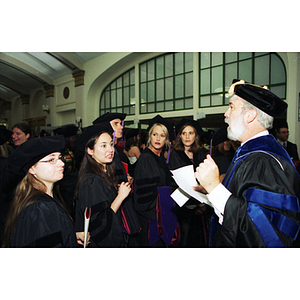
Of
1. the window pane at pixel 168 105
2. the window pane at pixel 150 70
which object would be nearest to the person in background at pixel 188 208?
the window pane at pixel 168 105

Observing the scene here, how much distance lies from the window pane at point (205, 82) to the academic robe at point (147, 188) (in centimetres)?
377

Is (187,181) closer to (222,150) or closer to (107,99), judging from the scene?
(222,150)

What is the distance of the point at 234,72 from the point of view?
5.13m

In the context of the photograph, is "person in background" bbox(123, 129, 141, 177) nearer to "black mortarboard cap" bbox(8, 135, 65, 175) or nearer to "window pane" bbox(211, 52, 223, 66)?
"window pane" bbox(211, 52, 223, 66)

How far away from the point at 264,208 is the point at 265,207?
0.04ft

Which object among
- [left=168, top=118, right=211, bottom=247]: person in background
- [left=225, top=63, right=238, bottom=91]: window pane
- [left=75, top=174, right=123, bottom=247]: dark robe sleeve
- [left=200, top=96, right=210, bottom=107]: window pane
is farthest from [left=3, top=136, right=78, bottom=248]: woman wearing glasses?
[left=200, top=96, right=210, bottom=107]: window pane

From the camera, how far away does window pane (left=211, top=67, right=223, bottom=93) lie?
540cm

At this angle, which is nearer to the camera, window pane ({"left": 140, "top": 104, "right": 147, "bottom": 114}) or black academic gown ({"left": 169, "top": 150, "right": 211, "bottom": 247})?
black academic gown ({"left": 169, "top": 150, "right": 211, "bottom": 247})

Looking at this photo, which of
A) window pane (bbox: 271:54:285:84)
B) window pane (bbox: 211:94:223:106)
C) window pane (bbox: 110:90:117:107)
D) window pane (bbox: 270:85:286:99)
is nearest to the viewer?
window pane (bbox: 271:54:285:84)

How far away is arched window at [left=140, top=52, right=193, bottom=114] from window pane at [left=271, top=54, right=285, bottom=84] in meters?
2.09

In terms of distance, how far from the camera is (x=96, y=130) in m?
2.04

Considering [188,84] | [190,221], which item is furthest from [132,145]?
[188,84]

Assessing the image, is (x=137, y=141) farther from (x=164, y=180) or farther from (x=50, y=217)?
(x=50, y=217)
